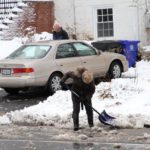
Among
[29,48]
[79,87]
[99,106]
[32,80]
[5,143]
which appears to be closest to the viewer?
[5,143]

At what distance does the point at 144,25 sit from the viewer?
24.7 meters

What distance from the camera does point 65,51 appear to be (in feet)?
52.6

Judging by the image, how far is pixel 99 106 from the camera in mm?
12742

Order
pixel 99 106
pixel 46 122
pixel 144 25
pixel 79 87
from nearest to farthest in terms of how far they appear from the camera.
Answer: pixel 79 87, pixel 46 122, pixel 99 106, pixel 144 25

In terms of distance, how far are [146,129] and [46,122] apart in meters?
2.10

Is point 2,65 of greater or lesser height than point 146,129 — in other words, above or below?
above

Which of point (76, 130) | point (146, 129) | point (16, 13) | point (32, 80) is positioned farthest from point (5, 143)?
point (16, 13)

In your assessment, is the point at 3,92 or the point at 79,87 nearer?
the point at 79,87

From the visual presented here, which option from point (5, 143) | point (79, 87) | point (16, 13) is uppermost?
point (16, 13)

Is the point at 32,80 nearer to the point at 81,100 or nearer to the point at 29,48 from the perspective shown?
the point at 29,48

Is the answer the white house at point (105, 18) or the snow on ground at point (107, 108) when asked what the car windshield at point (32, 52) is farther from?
the white house at point (105, 18)

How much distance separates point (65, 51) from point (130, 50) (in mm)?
5267

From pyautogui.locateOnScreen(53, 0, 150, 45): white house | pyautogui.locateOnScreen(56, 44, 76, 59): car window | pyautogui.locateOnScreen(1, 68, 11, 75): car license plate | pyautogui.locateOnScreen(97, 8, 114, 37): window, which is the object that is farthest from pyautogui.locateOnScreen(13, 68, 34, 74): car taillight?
pyautogui.locateOnScreen(97, 8, 114, 37): window

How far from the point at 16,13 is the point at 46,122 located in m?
13.9
